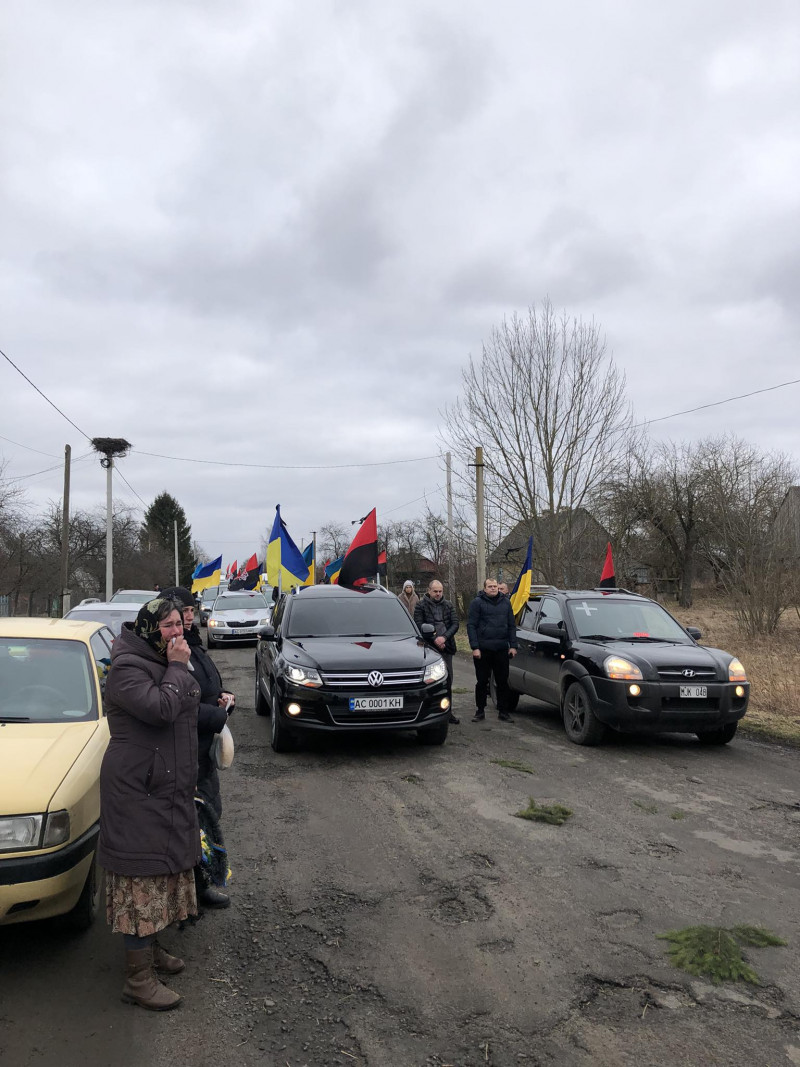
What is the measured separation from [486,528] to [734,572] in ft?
24.9

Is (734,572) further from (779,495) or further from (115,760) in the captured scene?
(115,760)

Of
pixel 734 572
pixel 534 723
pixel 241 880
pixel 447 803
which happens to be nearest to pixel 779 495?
pixel 734 572

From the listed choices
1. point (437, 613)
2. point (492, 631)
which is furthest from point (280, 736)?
point (437, 613)

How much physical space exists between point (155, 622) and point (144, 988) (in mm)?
1462

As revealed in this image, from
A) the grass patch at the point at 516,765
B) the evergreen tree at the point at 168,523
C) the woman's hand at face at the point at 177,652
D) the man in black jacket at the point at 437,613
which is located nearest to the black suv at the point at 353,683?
the grass patch at the point at 516,765

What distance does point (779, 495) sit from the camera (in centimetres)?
2788

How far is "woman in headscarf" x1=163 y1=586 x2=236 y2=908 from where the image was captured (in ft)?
12.9

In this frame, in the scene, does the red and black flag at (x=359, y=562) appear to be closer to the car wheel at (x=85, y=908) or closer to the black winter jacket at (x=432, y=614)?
the black winter jacket at (x=432, y=614)

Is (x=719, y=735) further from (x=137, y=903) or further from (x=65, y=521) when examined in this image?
(x=65, y=521)

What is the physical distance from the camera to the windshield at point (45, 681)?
4445 millimetres

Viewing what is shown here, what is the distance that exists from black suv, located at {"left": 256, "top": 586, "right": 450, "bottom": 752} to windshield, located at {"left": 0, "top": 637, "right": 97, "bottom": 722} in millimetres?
Answer: 2808

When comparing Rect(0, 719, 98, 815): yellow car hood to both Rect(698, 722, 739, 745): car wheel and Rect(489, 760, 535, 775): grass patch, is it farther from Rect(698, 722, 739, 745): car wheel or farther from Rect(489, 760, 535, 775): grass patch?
Rect(698, 722, 739, 745): car wheel

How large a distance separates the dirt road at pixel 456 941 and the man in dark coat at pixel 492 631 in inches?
117

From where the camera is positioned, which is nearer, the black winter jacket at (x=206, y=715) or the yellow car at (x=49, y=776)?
the yellow car at (x=49, y=776)
